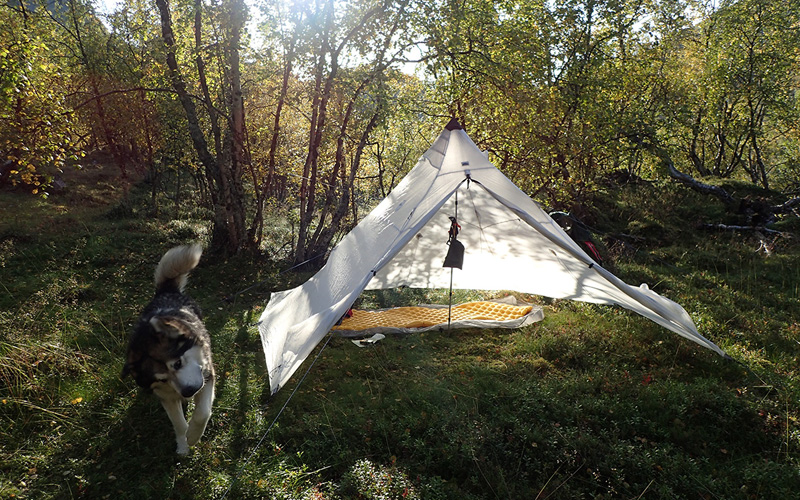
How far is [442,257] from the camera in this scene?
754 centimetres

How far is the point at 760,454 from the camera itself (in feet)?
11.3

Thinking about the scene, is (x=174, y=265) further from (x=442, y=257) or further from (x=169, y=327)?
(x=442, y=257)

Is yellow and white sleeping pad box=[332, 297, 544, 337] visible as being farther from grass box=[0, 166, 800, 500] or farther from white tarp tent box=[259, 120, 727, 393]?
white tarp tent box=[259, 120, 727, 393]

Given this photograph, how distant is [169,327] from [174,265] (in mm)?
1614

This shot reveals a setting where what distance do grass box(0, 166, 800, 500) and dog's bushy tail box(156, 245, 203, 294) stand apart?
107 centimetres

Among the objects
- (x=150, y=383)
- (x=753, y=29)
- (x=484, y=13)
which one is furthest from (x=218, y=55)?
(x=753, y=29)

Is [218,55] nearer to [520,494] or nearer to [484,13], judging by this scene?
[484,13]

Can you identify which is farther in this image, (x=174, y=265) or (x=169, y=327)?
(x=174, y=265)

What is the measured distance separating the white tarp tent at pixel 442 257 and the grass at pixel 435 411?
506 mm

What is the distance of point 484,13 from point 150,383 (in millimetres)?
7880

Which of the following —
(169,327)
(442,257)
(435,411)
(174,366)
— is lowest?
(435,411)

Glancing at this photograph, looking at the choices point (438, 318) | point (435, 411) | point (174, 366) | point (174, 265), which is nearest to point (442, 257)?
point (438, 318)

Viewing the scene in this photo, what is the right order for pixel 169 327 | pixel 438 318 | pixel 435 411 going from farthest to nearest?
pixel 438 318 < pixel 435 411 < pixel 169 327

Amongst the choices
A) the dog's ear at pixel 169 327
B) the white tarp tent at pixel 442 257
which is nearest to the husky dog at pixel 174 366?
the dog's ear at pixel 169 327
